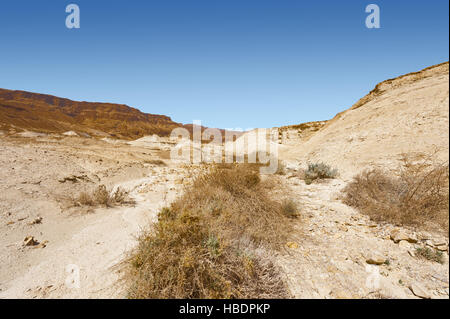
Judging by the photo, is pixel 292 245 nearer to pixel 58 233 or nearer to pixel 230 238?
pixel 230 238

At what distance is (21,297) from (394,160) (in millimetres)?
8292

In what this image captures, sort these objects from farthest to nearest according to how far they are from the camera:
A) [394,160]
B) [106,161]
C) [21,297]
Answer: [106,161]
[394,160]
[21,297]

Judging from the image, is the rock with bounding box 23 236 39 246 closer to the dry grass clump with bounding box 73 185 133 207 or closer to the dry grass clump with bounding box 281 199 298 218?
the dry grass clump with bounding box 73 185 133 207

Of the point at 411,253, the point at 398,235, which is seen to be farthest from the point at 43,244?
the point at 398,235

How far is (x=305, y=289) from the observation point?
6.60 feet

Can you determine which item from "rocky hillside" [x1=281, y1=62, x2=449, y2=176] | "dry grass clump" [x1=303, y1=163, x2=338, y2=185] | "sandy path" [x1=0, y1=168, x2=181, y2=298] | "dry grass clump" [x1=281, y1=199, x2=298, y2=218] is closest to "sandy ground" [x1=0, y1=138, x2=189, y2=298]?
"sandy path" [x1=0, y1=168, x2=181, y2=298]

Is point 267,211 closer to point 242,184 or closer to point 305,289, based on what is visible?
point 242,184

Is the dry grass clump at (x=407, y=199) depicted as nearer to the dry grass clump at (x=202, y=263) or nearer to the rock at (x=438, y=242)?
the rock at (x=438, y=242)

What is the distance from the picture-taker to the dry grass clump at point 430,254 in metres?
2.15

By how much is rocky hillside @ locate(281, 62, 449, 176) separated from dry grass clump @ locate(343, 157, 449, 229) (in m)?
1.83

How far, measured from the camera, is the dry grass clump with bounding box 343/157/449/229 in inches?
109

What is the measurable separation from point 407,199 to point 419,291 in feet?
5.91
